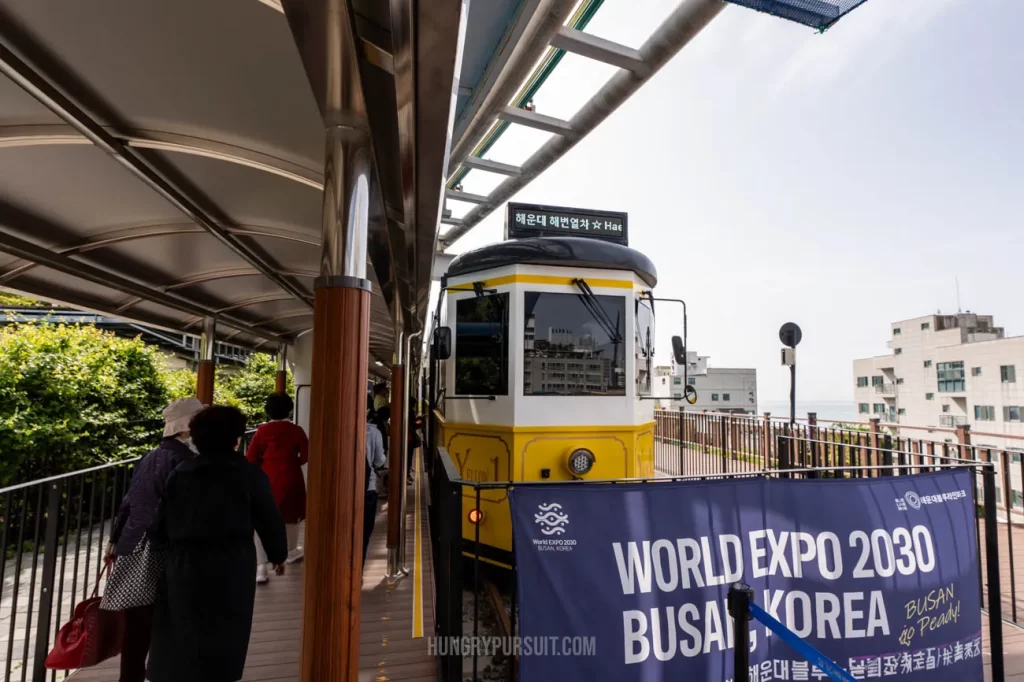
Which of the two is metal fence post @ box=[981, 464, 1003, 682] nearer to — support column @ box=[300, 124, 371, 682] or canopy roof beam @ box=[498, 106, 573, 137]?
support column @ box=[300, 124, 371, 682]

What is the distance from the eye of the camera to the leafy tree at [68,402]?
23.7 ft

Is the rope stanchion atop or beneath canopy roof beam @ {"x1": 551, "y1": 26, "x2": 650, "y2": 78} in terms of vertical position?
beneath

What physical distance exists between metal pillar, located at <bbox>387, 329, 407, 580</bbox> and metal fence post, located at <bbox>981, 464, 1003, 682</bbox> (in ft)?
14.6

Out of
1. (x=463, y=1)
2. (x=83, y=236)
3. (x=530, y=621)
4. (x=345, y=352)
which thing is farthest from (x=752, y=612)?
(x=83, y=236)

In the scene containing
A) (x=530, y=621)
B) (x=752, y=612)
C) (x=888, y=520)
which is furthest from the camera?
(x=888, y=520)

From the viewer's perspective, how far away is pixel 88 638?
254 centimetres

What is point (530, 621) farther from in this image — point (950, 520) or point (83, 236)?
point (83, 236)

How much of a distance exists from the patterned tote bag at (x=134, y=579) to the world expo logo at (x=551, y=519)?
1859 mm

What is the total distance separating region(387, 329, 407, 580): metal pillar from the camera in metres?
4.92

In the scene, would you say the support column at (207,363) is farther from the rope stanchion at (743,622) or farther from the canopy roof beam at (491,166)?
the canopy roof beam at (491,166)

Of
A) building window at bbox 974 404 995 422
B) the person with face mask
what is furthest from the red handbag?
building window at bbox 974 404 995 422

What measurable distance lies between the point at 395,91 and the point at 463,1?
49cm

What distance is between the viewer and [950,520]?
324 centimetres

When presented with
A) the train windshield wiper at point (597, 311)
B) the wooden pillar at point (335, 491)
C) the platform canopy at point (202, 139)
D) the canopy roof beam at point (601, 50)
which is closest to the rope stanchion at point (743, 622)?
the wooden pillar at point (335, 491)
